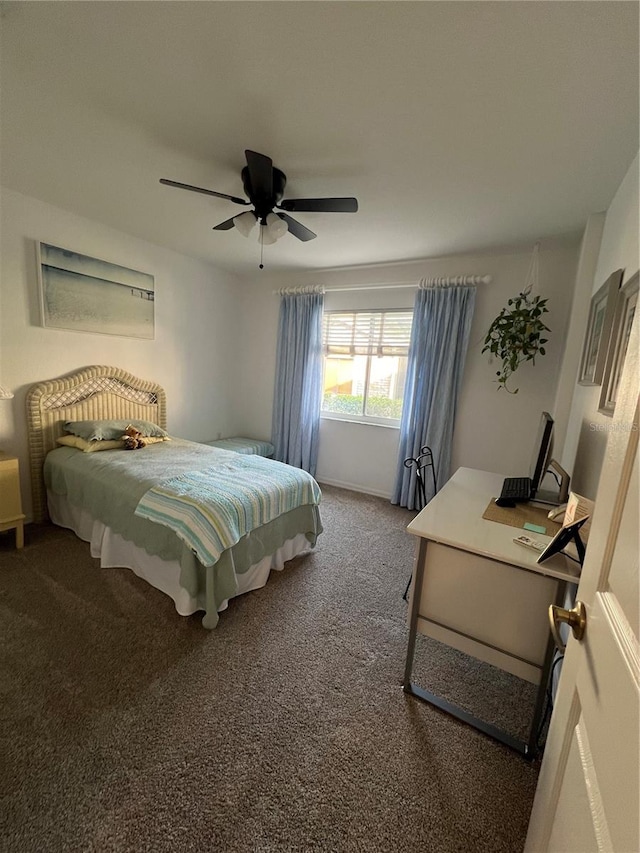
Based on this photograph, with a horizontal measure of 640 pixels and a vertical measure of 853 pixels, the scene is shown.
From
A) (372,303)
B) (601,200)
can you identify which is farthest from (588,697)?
(372,303)

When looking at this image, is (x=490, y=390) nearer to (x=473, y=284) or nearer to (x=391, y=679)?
(x=473, y=284)

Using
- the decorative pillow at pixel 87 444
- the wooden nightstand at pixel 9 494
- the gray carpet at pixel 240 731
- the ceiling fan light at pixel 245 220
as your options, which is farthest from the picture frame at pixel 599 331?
the wooden nightstand at pixel 9 494

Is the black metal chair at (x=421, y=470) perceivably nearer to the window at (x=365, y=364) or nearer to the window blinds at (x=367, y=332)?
the window at (x=365, y=364)

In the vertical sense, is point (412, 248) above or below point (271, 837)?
above

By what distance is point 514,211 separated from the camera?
232 centimetres

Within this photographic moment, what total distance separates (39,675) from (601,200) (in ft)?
13.2

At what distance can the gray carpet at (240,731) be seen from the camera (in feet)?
3.60

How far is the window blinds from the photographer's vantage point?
12.1ft

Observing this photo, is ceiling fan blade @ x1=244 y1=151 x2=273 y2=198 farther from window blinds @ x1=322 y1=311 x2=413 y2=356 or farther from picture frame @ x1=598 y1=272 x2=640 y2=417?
window blinds @ x1=322 y1=311 x2=413 y2=356

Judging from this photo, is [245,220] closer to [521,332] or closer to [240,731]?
[521,332]

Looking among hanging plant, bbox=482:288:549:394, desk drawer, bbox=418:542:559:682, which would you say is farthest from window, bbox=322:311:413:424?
desk drawer, bbox=418:542:559:682

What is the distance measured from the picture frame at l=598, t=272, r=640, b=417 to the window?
2196mm

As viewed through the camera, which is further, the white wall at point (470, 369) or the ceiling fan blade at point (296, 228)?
the white wall at point (470, 369)

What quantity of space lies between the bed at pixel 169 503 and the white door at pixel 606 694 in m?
1.54
